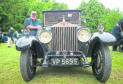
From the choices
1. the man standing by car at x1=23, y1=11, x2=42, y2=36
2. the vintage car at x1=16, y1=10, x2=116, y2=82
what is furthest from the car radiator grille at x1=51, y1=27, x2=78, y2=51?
the man standing by car at x1=23, y1=11, x2=42, y2=36

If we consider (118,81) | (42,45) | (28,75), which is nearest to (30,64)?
(28,75)

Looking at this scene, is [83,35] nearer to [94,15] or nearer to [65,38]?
[65,38]

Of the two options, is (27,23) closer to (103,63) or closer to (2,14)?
(103,63)

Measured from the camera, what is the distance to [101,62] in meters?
3.61

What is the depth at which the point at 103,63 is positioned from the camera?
134 inches

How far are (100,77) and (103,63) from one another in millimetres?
387

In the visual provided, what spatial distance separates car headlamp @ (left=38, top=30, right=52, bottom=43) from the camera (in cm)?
386

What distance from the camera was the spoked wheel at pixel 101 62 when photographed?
3355mm

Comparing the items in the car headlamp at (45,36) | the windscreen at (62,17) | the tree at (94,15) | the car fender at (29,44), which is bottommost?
the car fender at (29,44)

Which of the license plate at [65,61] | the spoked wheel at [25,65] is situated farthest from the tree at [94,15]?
the spoked wheel at [25,65]

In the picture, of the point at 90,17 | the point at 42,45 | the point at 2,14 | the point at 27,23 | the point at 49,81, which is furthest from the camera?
the point at 90,17

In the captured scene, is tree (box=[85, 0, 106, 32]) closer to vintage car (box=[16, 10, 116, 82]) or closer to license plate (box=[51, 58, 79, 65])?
vintage car (box=[16, 10, 116, 82])

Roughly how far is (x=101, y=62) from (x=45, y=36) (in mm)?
1598

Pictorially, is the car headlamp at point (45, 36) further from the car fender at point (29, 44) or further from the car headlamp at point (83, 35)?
the car headlamp at point (83, 35)
